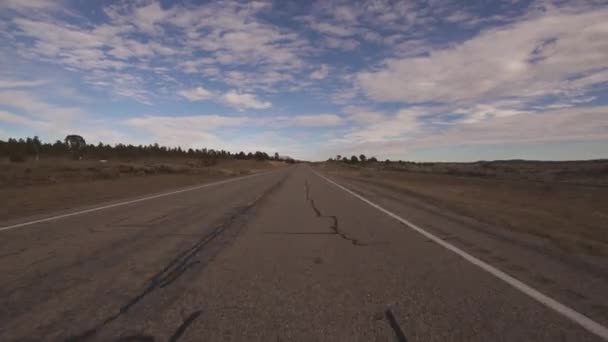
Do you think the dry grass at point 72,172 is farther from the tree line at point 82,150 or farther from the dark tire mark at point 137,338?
the tree line at point 82,150

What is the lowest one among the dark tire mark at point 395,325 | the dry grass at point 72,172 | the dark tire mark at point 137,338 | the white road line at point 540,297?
the dry grass at point 72,172

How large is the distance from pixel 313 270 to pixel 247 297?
1306mm

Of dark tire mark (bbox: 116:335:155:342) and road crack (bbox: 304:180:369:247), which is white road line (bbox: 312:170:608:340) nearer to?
road crack (bbox: 304:180:369:247)

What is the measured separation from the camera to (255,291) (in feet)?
13.1

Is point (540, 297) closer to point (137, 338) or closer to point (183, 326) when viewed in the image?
point (183, 326)

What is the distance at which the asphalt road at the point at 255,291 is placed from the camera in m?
3.04

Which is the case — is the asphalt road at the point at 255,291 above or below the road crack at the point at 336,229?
above

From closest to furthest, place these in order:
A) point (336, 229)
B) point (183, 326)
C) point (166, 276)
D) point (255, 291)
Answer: point (183, 326) < point (255, 291) < point (166, 276) < point (336, 229)

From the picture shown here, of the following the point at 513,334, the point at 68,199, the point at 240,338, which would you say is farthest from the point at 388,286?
the point at 68,199

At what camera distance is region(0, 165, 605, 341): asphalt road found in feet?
9.99

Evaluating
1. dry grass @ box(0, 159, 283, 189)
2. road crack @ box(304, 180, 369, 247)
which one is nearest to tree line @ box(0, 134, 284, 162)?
dry grass @ box(0, 159, 283, 189)

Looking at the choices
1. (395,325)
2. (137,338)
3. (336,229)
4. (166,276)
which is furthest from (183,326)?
(336,229)

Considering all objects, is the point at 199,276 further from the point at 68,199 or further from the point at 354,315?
the point at 68,199

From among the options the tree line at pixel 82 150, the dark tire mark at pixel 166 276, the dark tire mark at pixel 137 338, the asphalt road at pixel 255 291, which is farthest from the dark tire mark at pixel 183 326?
the tree line at pixel 82 150
